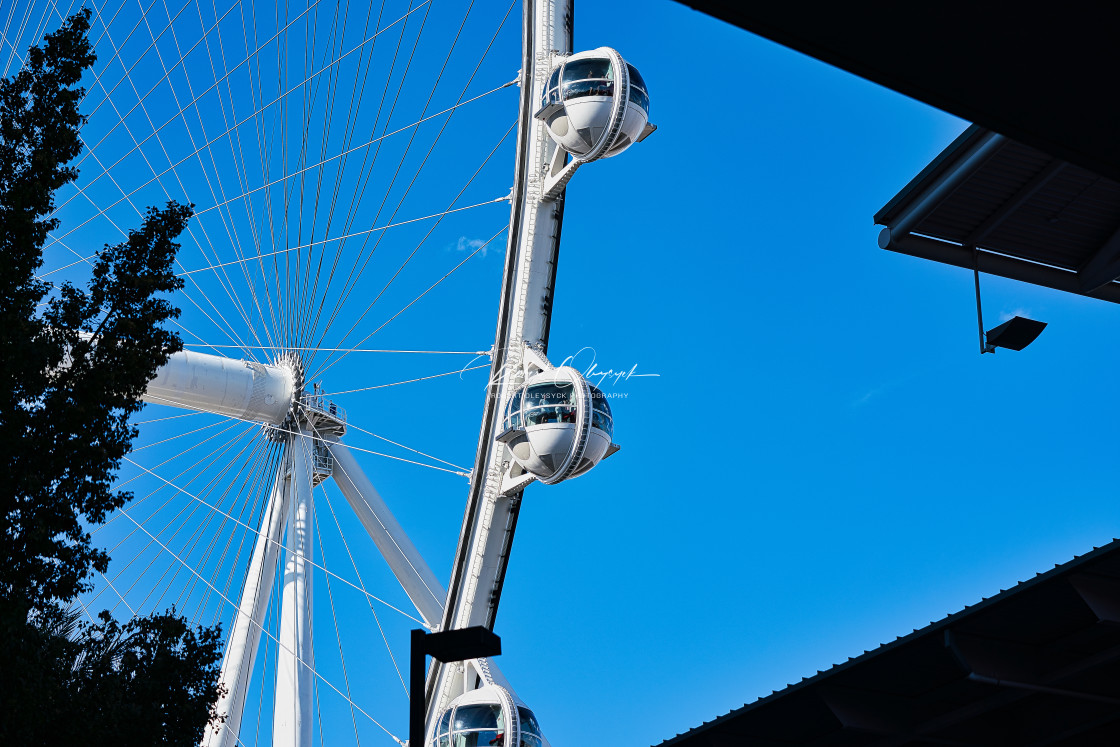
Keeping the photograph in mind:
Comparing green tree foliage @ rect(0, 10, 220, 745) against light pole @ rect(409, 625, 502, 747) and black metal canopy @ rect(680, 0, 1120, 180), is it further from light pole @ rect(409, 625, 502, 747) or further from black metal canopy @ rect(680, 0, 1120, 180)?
black metal canopy @ rect(680, 0, 1120, 180)

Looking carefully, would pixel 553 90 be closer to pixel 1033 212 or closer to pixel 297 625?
pixel 297 625

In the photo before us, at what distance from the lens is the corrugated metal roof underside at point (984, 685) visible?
977cm

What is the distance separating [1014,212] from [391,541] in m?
17.2

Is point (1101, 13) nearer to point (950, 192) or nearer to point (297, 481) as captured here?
point (950, 192)

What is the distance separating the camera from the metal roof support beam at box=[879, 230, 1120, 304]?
8.73 meters

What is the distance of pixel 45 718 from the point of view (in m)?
10.5

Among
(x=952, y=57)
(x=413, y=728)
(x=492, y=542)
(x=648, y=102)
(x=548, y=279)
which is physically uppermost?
(x=648, y=102)

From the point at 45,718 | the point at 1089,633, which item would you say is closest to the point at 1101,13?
the point at 1089,633

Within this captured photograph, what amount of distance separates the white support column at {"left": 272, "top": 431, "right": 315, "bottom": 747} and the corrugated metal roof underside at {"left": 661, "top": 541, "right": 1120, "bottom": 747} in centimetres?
1201

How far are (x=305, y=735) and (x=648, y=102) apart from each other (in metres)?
13.5

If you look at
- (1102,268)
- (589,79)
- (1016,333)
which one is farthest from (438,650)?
(589,79)

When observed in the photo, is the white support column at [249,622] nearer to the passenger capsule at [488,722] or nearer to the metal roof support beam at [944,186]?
the passenger capsule at [488,722]

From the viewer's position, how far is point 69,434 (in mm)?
11836

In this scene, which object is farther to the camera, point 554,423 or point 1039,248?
point 554,423
